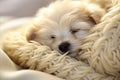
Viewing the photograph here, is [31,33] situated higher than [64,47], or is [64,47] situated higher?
[31,33]

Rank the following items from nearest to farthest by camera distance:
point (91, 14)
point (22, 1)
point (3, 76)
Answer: point (3, 76) < point (91, 14) < point (22, 1)

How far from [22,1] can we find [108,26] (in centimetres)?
91

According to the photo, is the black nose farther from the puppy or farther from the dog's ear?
the dog's ear

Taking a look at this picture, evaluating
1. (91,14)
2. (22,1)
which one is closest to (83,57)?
(91,14)

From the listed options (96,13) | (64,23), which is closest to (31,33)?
(64,23)

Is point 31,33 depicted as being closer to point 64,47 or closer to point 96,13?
point 64,47

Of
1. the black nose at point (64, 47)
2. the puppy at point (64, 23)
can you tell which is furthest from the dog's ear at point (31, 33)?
the black nose at point (64, 47)

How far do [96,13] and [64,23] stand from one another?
131 millimetres

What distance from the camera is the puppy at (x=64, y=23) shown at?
1.19 meters

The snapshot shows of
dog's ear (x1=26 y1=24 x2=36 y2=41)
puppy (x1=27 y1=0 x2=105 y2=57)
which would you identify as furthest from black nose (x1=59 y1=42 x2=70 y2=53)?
dog's ear (x1=26 y1=24 x2=36 y2=41)

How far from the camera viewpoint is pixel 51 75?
1014 millimetres

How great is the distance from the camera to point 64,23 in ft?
4.04

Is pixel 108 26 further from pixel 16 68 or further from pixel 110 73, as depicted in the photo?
pixel 16 68

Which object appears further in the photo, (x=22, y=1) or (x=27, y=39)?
(x=22, y=1)
